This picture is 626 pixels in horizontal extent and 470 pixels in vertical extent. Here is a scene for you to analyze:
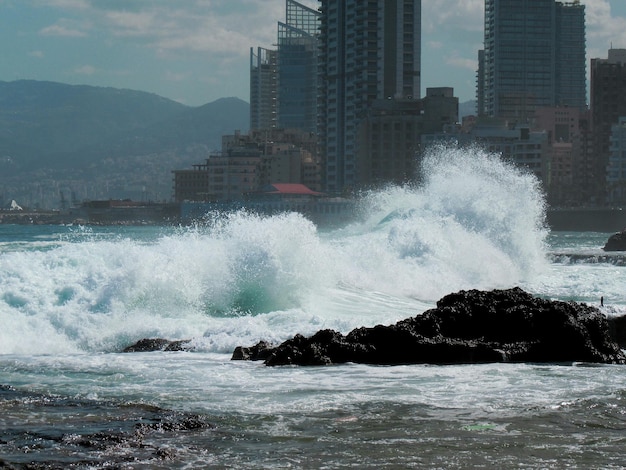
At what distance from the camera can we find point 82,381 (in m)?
13.7

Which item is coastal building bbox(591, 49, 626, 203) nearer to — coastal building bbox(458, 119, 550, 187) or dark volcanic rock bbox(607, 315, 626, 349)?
coastal building bbox(458, 119, 550, 187)

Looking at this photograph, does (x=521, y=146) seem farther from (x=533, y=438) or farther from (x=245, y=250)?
(x=533, y=438)

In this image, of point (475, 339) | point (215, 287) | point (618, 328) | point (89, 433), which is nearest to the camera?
point (89, 433)

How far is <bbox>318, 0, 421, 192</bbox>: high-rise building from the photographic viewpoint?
486ft

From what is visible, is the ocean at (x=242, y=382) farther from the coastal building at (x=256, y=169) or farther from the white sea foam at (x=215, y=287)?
the coastal building at (x=256, y=169)

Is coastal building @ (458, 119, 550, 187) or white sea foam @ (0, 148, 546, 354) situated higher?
coastal building @ (458, 119, 550, 187)

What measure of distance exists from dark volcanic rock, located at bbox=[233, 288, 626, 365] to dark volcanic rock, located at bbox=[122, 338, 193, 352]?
4.50ft

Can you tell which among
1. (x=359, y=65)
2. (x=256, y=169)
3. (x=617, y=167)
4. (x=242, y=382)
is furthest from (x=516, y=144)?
(x=242, y=382)

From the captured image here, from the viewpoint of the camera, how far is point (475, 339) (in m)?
15.3

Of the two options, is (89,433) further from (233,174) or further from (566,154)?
(233,174)

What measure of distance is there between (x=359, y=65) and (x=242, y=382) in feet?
456

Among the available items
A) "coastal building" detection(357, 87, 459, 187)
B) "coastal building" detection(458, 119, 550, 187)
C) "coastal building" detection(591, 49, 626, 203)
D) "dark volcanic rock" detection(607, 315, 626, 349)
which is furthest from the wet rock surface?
"coastal building" detection(591, 49, 626, 203)

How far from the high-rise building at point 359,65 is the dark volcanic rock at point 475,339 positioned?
130 m

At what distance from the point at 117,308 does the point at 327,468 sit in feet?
36.2
